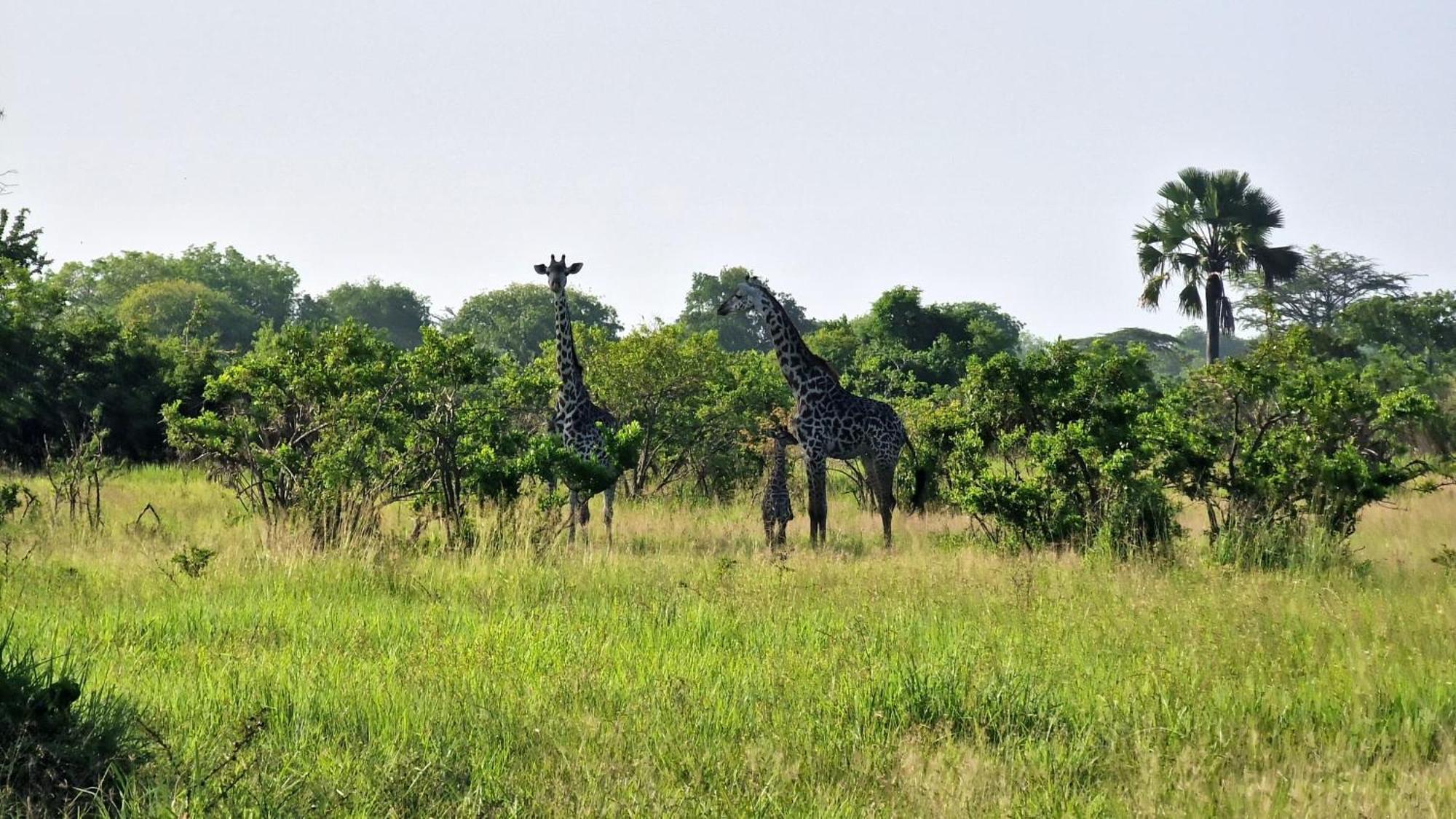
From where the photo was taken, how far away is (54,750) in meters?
4.47

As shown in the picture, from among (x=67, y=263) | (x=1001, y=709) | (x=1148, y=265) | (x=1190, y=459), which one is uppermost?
(x=67, y=263)

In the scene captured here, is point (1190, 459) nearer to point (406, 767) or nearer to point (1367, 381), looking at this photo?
point (1367, 381)

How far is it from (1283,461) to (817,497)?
471cm

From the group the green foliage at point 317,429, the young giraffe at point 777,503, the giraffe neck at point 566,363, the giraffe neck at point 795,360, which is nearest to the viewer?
the green foliage at point 317,429

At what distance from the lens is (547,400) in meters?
19.5

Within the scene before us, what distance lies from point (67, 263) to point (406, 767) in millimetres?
78332

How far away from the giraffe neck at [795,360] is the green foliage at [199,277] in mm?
61266

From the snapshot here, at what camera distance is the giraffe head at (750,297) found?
14.4 m

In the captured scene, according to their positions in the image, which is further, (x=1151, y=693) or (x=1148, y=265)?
(x=1148, y=265)

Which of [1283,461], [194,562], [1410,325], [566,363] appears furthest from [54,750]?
[1410,325]

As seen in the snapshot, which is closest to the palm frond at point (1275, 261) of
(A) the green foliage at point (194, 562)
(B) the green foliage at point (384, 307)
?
(A) the green foliage at point (194, 562)

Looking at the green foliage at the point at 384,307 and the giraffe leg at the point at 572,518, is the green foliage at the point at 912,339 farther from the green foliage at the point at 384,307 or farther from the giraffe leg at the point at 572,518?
the green foliage at the point at 384,307

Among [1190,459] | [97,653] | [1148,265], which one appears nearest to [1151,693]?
[97,653]

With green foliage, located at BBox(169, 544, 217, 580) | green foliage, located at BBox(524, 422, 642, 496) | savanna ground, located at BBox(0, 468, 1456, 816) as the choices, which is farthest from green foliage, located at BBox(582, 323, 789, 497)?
green foliage, located at BBox(169, 544, 217, 580)
